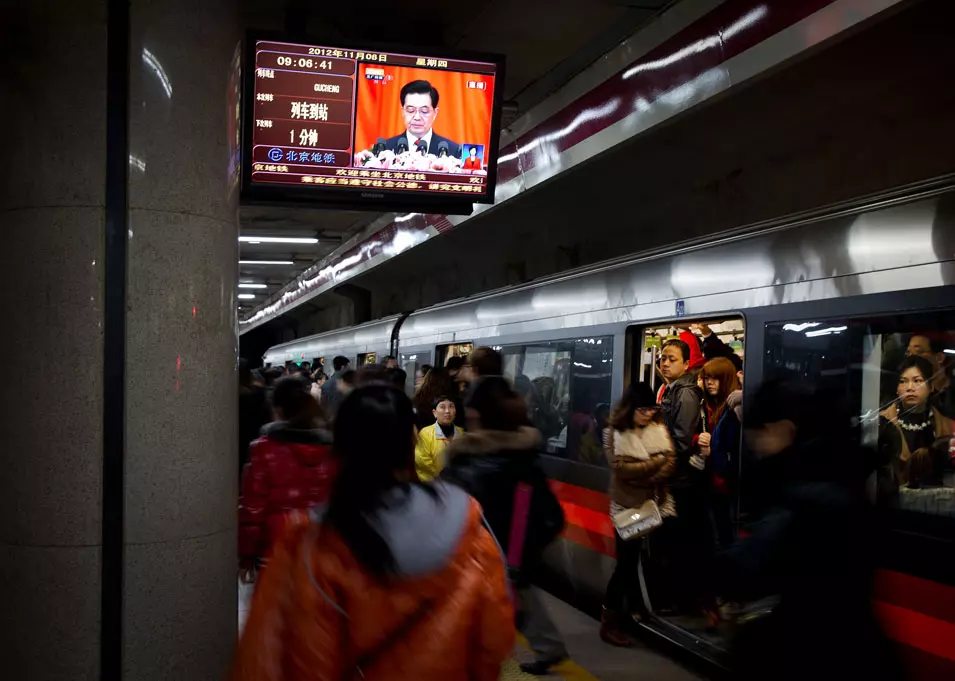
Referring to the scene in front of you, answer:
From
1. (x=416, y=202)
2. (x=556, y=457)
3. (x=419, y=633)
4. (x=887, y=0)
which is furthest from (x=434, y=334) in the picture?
(x=419, y=633)

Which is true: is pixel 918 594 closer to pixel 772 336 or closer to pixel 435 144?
pixel 772 336

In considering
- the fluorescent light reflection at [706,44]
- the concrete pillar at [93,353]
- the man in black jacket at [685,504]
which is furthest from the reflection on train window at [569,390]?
the concrete pillar at [93,353]

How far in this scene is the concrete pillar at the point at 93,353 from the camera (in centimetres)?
339

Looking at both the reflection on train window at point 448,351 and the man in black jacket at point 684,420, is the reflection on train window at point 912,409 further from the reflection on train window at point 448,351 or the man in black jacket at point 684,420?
the reflection on train window at point 448,351

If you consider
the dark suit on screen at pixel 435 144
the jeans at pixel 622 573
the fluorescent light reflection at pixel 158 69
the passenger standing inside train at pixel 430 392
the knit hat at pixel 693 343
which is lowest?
the jeans at pixel 622 573

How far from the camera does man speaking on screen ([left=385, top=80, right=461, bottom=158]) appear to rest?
6.21m

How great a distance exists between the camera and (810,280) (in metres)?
4.53

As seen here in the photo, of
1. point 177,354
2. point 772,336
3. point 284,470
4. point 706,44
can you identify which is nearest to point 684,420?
point 772,336

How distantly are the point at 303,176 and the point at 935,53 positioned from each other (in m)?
3.93

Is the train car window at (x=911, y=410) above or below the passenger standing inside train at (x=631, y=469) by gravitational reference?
above

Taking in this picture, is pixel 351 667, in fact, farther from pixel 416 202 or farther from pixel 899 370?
pixel 416 202

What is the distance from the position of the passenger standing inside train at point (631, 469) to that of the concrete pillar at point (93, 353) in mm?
2641

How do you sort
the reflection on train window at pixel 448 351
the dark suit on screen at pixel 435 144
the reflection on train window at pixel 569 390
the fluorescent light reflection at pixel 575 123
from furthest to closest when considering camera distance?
the reflection on train window at pixel 448 351 → the fluorescent light reflection at pixel 575 123 → the reflection on train window at pixel 569 390 → the dark suit on screen at pixel 435 144

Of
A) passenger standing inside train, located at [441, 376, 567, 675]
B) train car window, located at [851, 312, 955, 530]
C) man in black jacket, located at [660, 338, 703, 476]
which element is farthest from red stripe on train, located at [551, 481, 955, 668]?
man in black jacket, located at [660, 338, 703, 476]
